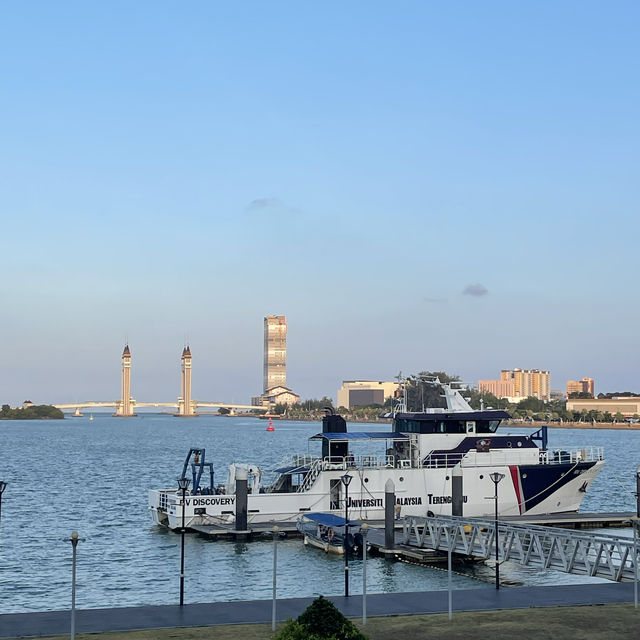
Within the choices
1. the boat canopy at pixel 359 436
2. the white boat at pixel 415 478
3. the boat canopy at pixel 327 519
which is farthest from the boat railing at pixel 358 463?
the boat canopy at pixel 327 519

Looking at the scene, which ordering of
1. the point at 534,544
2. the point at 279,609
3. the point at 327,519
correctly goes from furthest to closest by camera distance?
the point at 327,519 < the point at 534,544 < the point at 279,609

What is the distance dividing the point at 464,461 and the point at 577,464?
6941mm

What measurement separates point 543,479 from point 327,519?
14681 millimetres

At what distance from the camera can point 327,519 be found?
49.7 meters

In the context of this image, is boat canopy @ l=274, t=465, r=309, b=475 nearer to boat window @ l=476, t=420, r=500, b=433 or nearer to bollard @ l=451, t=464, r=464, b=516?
bollard @ l=451, t=464, r=464, b=516

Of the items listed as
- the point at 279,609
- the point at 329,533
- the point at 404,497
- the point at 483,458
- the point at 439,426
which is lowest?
the point at 329,533

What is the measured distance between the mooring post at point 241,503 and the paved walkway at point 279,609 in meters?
21.9

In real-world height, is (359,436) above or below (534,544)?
above

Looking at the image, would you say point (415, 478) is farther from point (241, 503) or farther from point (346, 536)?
point (346, 536)

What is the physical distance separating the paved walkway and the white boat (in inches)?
889

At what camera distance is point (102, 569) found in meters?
46.0

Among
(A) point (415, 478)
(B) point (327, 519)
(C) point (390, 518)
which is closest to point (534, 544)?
(C) point (390, 518)

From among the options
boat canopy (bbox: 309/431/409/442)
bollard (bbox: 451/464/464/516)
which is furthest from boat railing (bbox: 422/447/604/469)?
bollard (bbox: 451/464/464/516)

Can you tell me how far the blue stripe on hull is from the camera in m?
56.2
